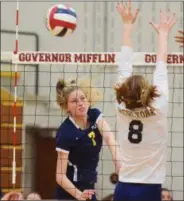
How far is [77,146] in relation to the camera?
5.31 m

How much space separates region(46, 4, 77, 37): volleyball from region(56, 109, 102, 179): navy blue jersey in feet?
3.50

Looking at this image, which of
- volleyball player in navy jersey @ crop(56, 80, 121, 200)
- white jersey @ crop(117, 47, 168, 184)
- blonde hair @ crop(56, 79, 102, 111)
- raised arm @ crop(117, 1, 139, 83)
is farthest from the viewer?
blonde hair @ crop(56, 79, 102, 111)

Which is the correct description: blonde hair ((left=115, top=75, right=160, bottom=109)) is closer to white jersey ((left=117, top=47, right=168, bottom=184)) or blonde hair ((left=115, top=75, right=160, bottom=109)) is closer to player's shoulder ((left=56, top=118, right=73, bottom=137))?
white jersey ((left=117, top=47, right=168, bottom=184))

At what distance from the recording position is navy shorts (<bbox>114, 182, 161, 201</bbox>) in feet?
14.4

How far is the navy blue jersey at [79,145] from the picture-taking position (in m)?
5.30

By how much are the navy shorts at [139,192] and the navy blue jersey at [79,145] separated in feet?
2.85

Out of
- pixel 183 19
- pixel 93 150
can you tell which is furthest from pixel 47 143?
pixel 93 150

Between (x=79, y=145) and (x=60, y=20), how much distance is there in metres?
1.26

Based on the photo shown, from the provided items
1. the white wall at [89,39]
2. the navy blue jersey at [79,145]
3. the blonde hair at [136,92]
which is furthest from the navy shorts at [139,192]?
the white wall at [89,39]

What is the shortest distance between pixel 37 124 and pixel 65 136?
14.2ft

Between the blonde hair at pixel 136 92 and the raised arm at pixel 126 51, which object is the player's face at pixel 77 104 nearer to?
the raised arm at pixel 126 51

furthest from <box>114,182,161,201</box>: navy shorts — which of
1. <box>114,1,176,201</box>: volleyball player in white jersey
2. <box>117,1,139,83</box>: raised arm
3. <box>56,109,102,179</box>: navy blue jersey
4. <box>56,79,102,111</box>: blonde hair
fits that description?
<box>56,79,102,111</box>: blonde hair

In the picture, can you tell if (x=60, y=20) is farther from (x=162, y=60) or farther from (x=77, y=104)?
(x=162, y=60)

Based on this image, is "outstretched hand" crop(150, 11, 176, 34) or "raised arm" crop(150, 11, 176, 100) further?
"outstretched hand" crop(150, 11, 176, 34)
